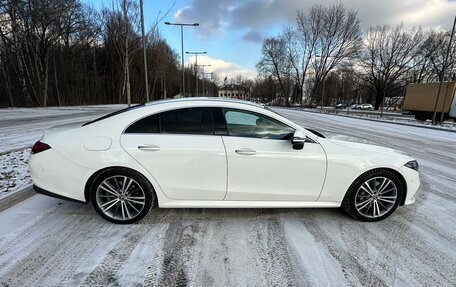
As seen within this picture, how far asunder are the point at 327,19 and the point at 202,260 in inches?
2230

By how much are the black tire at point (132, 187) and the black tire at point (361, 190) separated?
8.33 feet

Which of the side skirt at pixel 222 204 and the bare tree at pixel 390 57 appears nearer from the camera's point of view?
the side skirt at pixel 222 204

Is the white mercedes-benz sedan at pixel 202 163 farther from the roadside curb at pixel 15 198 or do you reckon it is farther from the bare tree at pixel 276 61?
the bare tree at pixel 276 61

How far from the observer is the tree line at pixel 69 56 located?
23008mm

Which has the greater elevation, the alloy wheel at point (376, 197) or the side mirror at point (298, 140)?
the side mirror at point (298, 140)

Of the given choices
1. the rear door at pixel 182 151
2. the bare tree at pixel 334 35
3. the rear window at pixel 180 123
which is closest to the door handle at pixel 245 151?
the rear door at pixel 182 151

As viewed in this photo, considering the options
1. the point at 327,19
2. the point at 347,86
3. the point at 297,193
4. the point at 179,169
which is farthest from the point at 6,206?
the point at 347,86

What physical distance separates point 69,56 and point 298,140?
45.5 meters

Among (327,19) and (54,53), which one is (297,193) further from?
(327,19)

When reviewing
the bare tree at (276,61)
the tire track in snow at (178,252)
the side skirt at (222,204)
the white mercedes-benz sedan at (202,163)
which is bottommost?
the tire track in snow at (178,252)

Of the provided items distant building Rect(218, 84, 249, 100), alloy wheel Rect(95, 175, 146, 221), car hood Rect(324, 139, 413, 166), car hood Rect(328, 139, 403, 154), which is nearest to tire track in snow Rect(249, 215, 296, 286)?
car hood Rect(324, 139, 413, 166)

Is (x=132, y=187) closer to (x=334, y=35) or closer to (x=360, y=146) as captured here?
(x=360, y=146)

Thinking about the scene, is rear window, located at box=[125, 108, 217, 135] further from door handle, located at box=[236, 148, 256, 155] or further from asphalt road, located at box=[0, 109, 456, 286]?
asphalt road, located at box=[0, 109, 456, 286]

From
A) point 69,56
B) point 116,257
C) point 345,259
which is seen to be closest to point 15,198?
point 116,257
